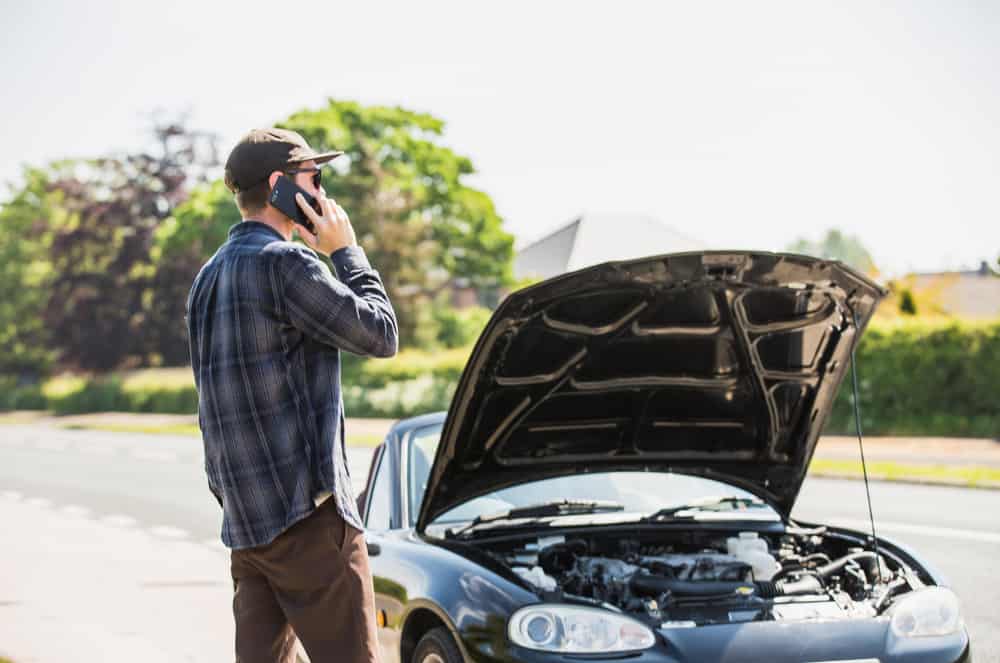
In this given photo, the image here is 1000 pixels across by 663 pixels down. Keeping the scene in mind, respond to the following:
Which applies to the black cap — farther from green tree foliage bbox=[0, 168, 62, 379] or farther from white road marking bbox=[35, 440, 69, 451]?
green tree foliage bbox=[0, 168, 62, 379]

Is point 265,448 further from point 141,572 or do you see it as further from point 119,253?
point 119,253

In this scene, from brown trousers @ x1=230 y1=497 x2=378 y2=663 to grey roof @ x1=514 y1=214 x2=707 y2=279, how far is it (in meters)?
59.4

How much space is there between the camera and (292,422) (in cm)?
305

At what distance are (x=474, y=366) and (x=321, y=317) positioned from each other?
1710 mm

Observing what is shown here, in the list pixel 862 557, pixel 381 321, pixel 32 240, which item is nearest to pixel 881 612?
pixel 862 557

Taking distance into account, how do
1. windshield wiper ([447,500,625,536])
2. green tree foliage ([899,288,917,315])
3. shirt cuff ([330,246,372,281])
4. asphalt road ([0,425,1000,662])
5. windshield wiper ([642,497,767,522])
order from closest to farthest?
shirt cuff ([330,246,372,281]) → windshield wiper ([447,500,625,536]) → windshield wiper ([642,497,767,522]) → asphalt road ([0,425,1000,662]) → green tree foliage ([899,288,917,315])

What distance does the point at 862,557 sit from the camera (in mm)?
5035

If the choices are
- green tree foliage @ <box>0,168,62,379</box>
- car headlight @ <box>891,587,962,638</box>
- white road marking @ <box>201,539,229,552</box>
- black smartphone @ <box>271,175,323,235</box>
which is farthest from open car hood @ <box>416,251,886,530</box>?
green tree foliage @ <box>0,168,62,379</box>

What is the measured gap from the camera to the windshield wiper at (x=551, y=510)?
17.3 ft

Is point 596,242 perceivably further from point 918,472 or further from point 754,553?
point 754,553

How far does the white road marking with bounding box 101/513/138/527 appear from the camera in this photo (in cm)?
1422

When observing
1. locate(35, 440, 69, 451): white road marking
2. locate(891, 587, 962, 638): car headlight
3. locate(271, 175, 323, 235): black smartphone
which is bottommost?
locate(35, 440, 69, 451): white road marking

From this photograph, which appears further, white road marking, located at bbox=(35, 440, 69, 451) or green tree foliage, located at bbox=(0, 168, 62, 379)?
Answer: green tree foliage, located at bbox=(0, 168, 62, 379)

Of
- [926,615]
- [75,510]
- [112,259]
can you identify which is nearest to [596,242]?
[112,259]
